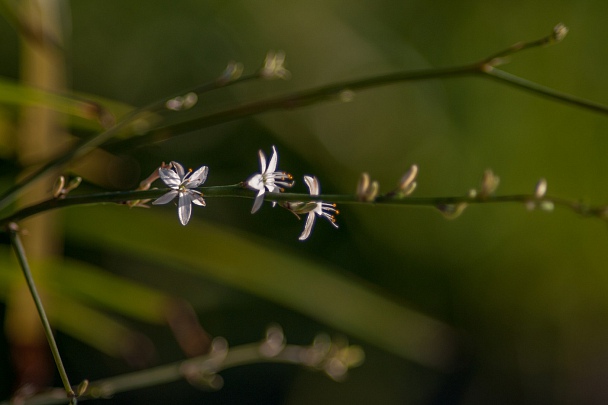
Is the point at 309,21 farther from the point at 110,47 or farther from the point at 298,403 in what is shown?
the point at 298,403

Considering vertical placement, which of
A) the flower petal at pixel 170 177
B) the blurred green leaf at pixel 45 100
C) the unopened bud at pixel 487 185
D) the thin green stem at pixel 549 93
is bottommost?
the flower petal at pixel 170 177

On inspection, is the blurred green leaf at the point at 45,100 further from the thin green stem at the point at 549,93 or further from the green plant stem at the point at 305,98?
the thin green stem at the point at 549,93

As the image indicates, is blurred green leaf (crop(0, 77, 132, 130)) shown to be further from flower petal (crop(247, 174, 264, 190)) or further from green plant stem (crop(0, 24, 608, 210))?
flower petal (crop(247, 174, 264, 190))

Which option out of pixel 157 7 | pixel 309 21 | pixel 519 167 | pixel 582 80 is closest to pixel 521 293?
pixel 519 167

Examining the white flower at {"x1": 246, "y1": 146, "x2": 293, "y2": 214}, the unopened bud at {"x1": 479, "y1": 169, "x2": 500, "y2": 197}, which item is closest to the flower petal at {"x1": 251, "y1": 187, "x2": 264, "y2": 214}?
the white flower at {"x1": 246, "y1": 146, "x2": 293, "y2": 214}

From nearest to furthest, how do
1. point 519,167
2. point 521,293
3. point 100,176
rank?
point 100,176 → point 519,167 → point 521,293

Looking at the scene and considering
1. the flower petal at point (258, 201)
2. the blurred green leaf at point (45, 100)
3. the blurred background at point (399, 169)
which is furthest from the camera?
the blurred background at point (399, 169)

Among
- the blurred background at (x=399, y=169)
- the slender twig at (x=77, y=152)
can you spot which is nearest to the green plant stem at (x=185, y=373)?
the slender twig at (x=77, y=152)
